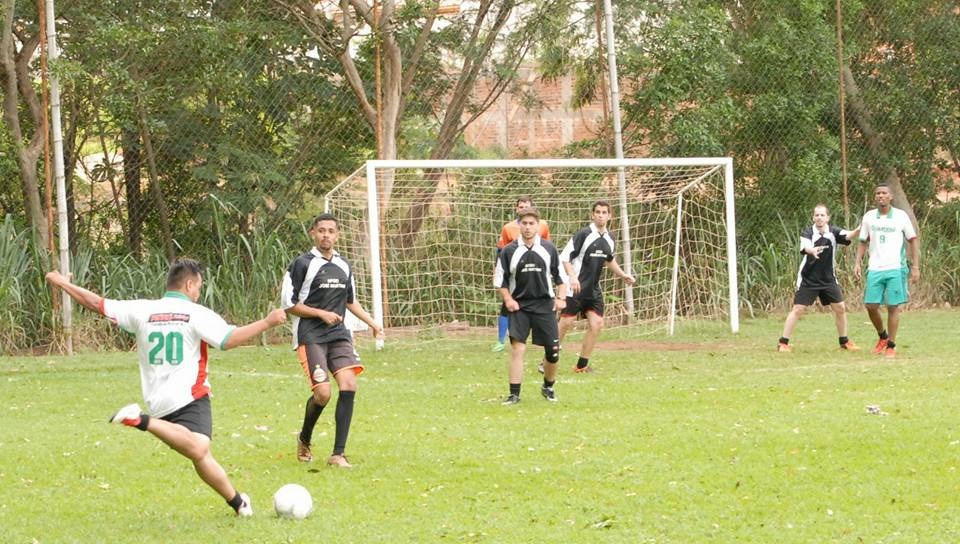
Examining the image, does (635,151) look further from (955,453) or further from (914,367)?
(955,453)

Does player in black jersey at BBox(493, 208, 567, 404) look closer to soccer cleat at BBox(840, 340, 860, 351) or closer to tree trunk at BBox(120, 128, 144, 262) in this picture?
soccer cleat at BBox(840, 340, 860, 351)

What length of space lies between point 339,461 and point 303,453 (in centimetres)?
35

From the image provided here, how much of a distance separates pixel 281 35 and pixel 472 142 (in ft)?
13.5

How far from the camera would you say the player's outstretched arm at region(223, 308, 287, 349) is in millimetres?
6261

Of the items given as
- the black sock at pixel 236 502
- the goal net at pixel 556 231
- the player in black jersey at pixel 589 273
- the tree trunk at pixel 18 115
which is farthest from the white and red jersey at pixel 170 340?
the tree trunk at pixel 18 115

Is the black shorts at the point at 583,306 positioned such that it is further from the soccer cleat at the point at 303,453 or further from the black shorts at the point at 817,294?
the soccer cleat at the point at 303,453

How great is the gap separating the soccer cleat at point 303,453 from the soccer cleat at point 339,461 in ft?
0.64

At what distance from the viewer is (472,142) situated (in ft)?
69.9

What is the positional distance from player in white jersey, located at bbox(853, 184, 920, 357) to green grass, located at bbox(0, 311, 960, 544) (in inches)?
41.0

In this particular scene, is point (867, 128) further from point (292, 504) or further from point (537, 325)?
point (292, 504)

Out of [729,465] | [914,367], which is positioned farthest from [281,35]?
[729,465]

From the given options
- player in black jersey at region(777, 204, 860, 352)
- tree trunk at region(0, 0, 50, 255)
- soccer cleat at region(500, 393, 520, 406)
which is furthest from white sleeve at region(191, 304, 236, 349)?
tree trunk at region(0, 0, 50, 255)

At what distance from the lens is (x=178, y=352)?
6668mm

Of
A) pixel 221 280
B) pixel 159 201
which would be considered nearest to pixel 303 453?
pixel 221 280
